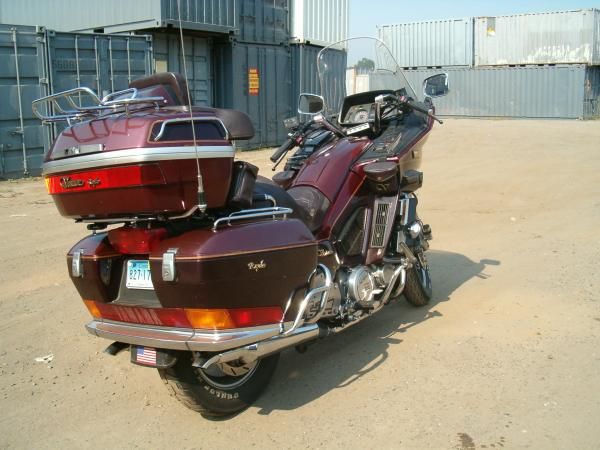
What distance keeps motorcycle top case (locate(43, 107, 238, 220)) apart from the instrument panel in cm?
210

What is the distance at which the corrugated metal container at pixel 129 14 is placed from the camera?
13.7 metres

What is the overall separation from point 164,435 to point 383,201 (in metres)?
2.20

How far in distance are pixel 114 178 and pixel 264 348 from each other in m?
1.12

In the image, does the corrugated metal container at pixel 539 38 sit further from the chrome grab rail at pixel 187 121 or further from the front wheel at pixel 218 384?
the chrome grab rail at pixel 187 121

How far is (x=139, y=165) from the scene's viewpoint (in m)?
2.98

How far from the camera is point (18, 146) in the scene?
11.9 m

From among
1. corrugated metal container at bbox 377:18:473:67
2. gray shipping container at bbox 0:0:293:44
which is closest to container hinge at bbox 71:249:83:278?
gray shipping container at bbox 0:0:293:44

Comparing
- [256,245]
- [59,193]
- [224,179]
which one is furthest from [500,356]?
[59,193]

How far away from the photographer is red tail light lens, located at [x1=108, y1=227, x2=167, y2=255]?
3326mm

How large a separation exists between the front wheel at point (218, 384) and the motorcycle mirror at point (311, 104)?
2069 millimetres

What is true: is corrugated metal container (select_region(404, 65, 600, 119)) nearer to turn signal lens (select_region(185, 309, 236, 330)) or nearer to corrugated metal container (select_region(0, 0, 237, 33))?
corrugated metal container (select_region(0, 0, 237, 33))

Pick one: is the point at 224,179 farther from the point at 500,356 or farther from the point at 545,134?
the point at 545,134

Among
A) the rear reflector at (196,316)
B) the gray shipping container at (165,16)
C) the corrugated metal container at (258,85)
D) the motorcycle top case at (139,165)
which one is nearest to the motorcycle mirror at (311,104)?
the motorcycle top case at (139,165)

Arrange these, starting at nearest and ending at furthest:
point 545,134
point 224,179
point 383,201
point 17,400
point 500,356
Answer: point 224,179 < point 17,400 < point 500,356 < point 383,201 < point 545,134
